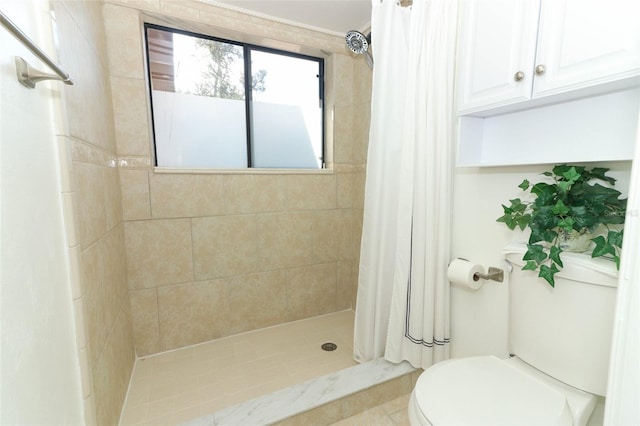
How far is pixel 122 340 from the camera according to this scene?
1539mm

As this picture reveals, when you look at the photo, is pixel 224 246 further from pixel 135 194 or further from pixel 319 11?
pixel 319 11

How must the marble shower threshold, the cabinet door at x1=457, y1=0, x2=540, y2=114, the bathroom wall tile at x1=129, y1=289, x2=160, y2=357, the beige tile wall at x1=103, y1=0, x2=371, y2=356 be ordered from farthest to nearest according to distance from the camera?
1. the bathroom wall tile at x1=129, y1=289, x2=160, y2=357
2. the beige tile wall at x1=103, y1=0, x2=371, y2=356
3. the marble shower threshold
4. the cabinet door at x1=457, y1=0, x2=540, y2=114

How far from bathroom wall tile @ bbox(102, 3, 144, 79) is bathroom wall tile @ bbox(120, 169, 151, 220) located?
568 millimetres

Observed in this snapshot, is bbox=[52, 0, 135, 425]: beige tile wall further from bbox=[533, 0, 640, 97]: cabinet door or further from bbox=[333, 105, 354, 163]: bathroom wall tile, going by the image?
bbox=[533, 0, 640, 97]: cabinet door

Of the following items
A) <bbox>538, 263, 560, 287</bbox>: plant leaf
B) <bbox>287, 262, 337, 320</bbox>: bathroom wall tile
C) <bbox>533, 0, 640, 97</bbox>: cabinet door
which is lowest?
<bbox>287, 262, 337, 320</bbox>: bathroom wall tile

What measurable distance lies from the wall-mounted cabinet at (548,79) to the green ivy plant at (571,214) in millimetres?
81

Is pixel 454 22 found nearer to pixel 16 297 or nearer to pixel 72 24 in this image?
pixel 72 24

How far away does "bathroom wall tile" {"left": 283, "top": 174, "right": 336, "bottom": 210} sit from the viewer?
220 cm

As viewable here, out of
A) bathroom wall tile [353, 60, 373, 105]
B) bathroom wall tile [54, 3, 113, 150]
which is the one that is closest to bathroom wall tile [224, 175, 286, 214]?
bathroom wall tile [54, 3, 113, 150]

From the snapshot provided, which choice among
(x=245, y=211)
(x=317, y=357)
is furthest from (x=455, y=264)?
(x=245, y=211)

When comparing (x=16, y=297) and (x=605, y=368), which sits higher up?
(x=16, y=297)

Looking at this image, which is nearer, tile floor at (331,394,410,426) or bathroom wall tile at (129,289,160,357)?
tile floor at (331,394,410,426)

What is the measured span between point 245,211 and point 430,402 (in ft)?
5.17

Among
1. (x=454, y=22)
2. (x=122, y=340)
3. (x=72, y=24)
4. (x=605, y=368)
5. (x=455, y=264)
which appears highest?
(x=454, y=22)
